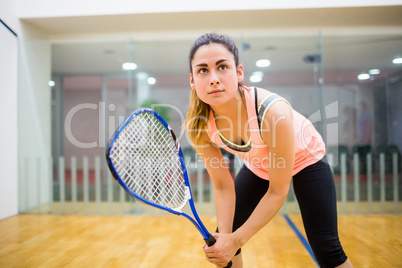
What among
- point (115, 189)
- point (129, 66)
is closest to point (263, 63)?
point (129, 66)

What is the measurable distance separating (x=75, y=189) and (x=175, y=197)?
2.30 metres

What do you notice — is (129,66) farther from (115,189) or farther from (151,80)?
(115,189)

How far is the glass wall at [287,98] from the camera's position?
3.04 m

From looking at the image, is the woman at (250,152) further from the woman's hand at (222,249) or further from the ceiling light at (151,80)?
the ceiling light at (151,80)

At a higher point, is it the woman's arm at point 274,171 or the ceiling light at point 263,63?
the ceiling light at point 263,63

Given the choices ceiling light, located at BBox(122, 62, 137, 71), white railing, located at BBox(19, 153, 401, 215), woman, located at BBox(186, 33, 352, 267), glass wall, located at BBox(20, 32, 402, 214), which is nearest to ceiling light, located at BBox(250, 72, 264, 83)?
glass wall, located at BBox(20, 32, 402, 214)

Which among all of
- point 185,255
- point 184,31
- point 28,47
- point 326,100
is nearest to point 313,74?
point 326,100

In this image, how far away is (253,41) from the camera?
3051 millimetres

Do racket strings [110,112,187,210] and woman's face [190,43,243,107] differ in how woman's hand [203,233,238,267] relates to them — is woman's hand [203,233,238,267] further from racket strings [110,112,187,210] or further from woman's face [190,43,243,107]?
woman's face [190,43,243,107]

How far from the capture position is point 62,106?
329cm

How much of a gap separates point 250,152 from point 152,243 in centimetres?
138

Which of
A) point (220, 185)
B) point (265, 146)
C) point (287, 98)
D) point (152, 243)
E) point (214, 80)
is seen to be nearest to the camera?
point (214, 80)

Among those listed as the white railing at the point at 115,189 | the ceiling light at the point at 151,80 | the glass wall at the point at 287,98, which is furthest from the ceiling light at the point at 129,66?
the white railing at the point at 115,189

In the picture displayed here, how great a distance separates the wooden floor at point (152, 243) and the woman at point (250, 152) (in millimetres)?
817
